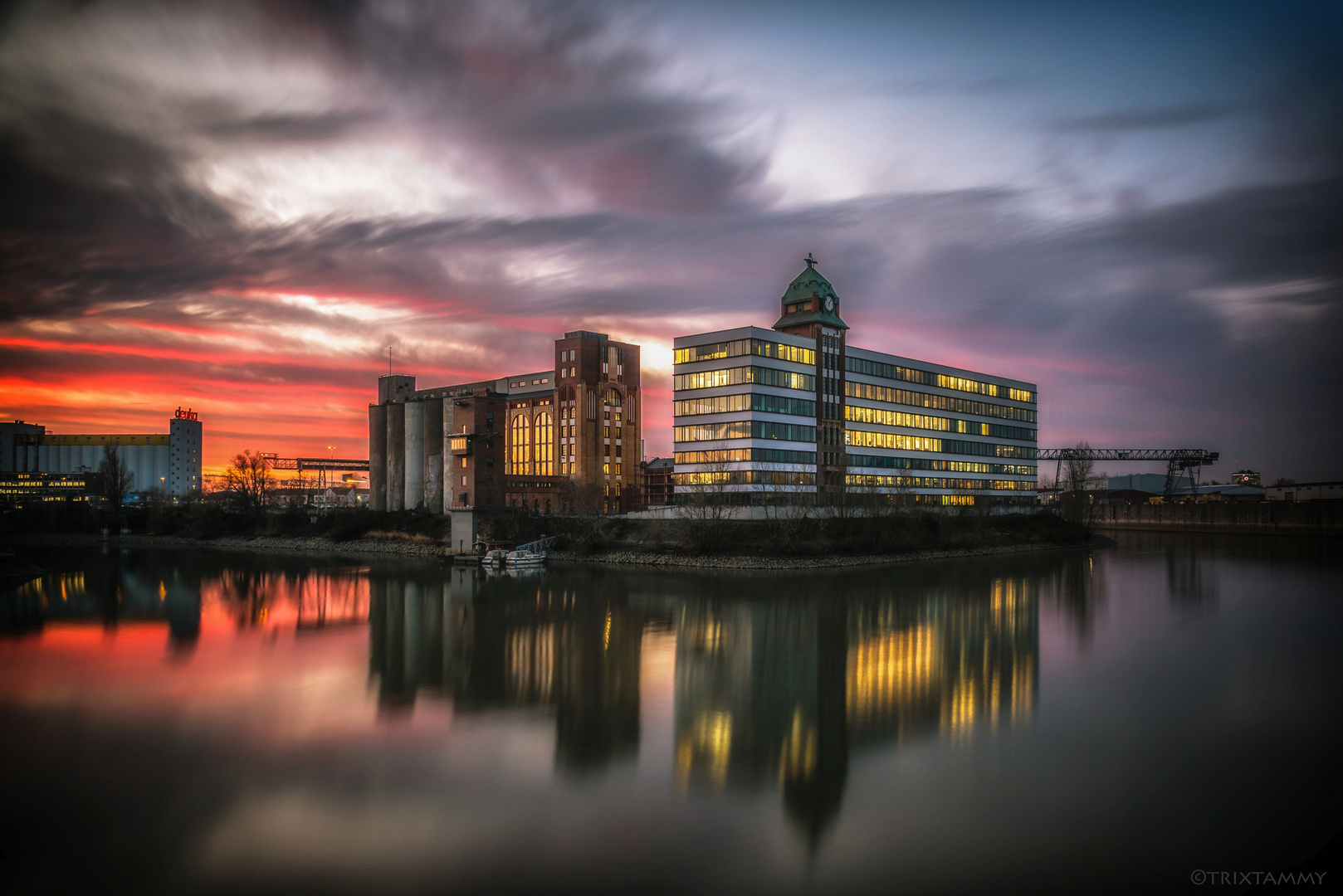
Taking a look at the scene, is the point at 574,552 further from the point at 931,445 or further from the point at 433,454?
the point at 931,445

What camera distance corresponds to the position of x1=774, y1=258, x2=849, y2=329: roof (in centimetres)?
9444

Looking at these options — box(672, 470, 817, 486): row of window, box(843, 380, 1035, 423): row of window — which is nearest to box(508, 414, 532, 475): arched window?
box(672, 470, 817, 486): row of window

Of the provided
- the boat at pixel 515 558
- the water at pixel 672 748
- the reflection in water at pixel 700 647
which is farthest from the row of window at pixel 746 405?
the water at pixel 672 748

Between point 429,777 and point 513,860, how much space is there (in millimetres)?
5312

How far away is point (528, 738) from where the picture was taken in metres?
22.5

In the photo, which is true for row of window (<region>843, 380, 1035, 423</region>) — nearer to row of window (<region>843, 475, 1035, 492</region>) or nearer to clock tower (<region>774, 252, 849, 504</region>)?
clock tower (<region>774, 252, 849, 504</region>)

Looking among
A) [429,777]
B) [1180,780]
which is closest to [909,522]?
[1180,780]

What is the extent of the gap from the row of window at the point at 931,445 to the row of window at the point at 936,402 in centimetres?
435

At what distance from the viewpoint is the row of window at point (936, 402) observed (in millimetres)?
98688

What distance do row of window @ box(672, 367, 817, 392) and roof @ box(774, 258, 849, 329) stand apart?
7441 millimetres

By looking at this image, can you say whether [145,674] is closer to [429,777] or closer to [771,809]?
[429,777]

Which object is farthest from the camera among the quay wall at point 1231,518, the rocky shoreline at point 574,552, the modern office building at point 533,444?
the quay wall at point 1231,518

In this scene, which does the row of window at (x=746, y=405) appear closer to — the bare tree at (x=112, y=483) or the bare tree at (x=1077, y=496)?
the bare tree at (x=1077, y=496)

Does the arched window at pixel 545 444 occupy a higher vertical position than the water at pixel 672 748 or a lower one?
higher
